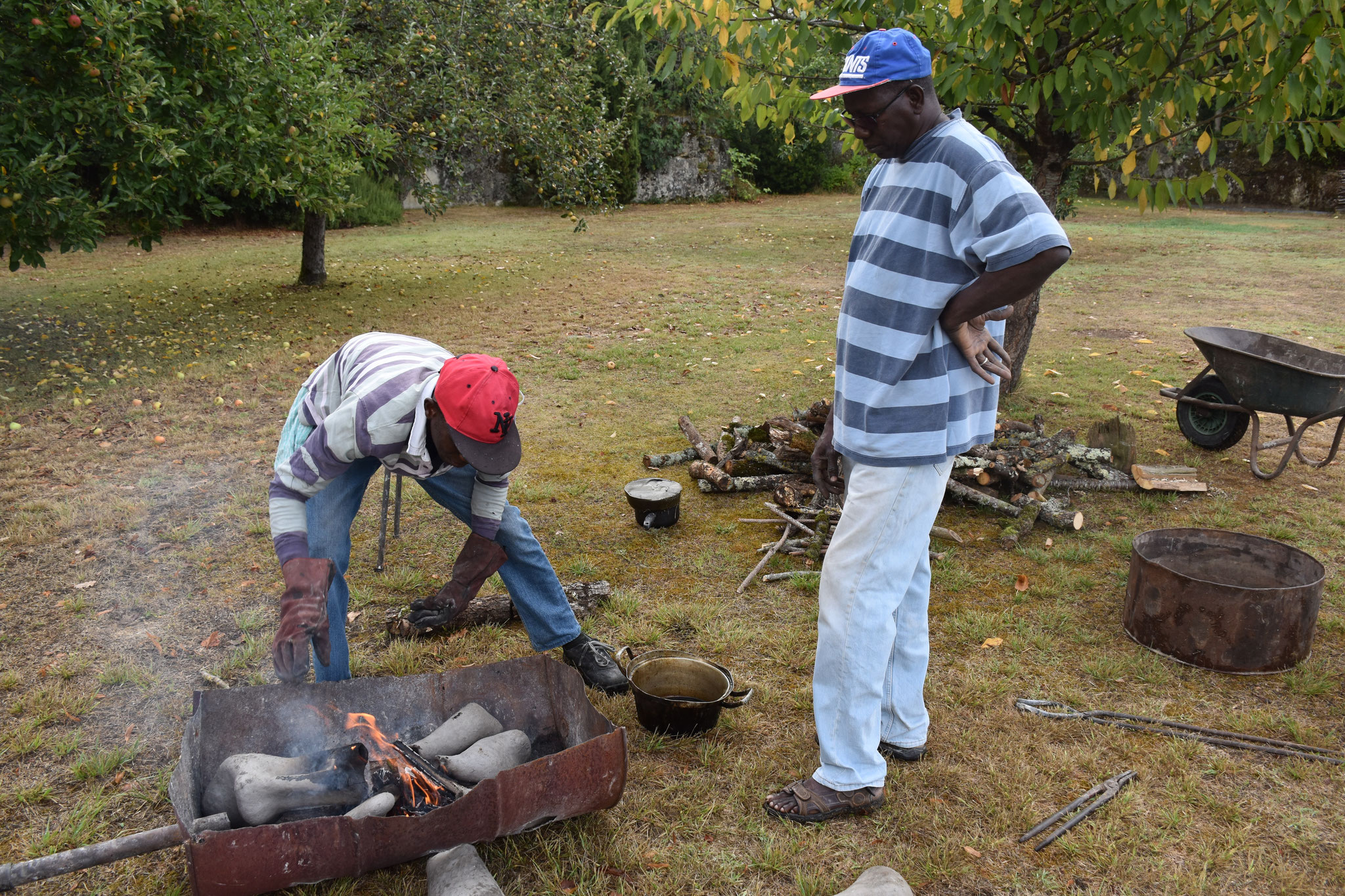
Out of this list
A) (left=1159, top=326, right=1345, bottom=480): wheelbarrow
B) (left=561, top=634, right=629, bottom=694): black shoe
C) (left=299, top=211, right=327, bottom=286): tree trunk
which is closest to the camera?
(left=561, top=634, right=629, bottom=694): black shoe

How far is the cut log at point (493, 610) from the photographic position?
13.1 ft

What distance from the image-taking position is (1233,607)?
3.63 metres

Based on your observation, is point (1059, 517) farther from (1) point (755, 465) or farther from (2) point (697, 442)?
(2) point (697, 442)

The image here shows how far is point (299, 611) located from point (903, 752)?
213 cm

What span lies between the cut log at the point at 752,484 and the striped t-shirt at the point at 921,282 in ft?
9.85

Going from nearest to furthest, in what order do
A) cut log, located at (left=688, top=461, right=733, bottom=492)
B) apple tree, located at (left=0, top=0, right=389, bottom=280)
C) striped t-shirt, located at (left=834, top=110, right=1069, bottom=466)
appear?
striped t-shirt, located at (left=834, top=110, right=1069, bottom=466), cut log, located at (left=688, top=461, right=733, bottom=492), apple tree, located at (left=0, top=0, right=389, bottom=280)

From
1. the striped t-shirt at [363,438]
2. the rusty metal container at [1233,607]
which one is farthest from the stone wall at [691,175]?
the striped t-shirt at [363,438]

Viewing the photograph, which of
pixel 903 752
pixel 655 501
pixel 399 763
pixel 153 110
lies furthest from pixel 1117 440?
pixel 153 110

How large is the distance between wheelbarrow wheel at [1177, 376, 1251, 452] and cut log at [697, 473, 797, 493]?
3.05m

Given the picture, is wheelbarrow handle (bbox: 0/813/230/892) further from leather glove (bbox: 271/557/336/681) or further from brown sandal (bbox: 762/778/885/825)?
brown sandal (bbox: 762/778/885/825)

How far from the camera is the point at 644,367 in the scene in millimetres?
8523

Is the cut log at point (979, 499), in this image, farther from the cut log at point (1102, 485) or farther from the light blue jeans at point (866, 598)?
the light blue jeans at point (866, 598)

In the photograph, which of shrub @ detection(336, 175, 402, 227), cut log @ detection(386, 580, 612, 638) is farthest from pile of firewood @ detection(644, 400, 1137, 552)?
shrub @ detection(336, 175, 402, 227)

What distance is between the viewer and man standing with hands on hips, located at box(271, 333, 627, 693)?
2625 mm
